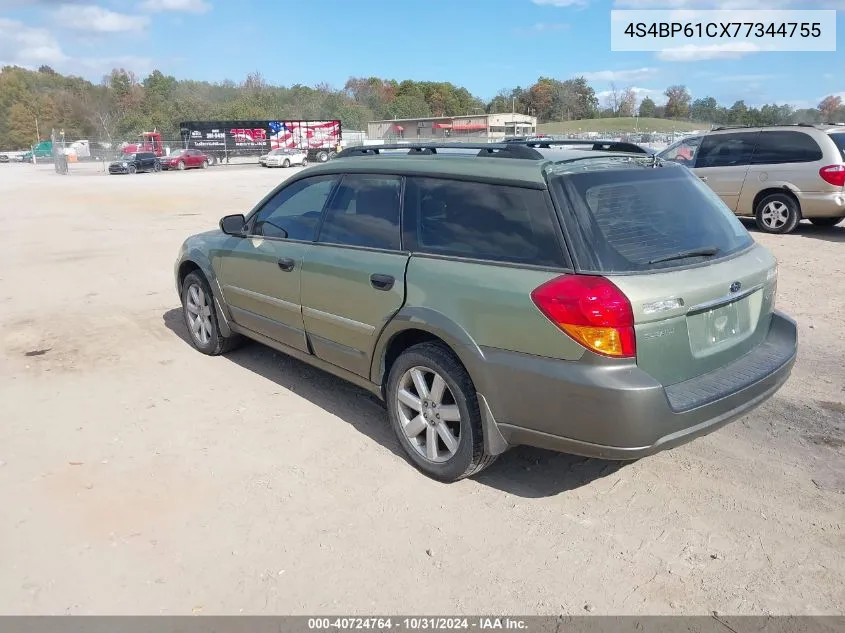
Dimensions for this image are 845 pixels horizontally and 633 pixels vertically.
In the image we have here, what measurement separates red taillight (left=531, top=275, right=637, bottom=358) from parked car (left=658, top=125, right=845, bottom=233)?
28.6 ft

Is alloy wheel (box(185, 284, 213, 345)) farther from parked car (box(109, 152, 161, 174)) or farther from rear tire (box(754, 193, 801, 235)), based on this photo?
Result: parked car (box(109, 152, 161, 174))

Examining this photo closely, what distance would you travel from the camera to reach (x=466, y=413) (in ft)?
10.9

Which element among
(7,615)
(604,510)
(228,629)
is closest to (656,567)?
(604,510)

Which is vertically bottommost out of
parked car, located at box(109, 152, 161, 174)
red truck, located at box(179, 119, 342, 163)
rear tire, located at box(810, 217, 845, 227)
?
rear tire, located at box(810, 217, 845, 227)

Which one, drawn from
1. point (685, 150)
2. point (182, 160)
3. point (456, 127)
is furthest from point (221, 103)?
point (685, 150)

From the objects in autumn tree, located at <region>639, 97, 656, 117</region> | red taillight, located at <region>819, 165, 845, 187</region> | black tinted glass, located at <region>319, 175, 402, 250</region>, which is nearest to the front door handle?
black tinted glass, located at <region>319, 175, 402, 250</region>

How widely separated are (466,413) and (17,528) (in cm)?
229

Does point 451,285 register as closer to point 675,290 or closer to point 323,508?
point 675,290

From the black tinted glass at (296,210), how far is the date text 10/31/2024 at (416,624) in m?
2.55

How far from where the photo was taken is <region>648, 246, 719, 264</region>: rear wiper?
3.11m

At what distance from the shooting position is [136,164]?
41.1 meters

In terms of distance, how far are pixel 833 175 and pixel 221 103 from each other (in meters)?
112

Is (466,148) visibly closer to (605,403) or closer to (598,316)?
(598,316)

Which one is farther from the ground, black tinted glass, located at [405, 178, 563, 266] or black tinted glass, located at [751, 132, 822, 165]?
black tinted glass, located at [751, 132, 822, 165]
